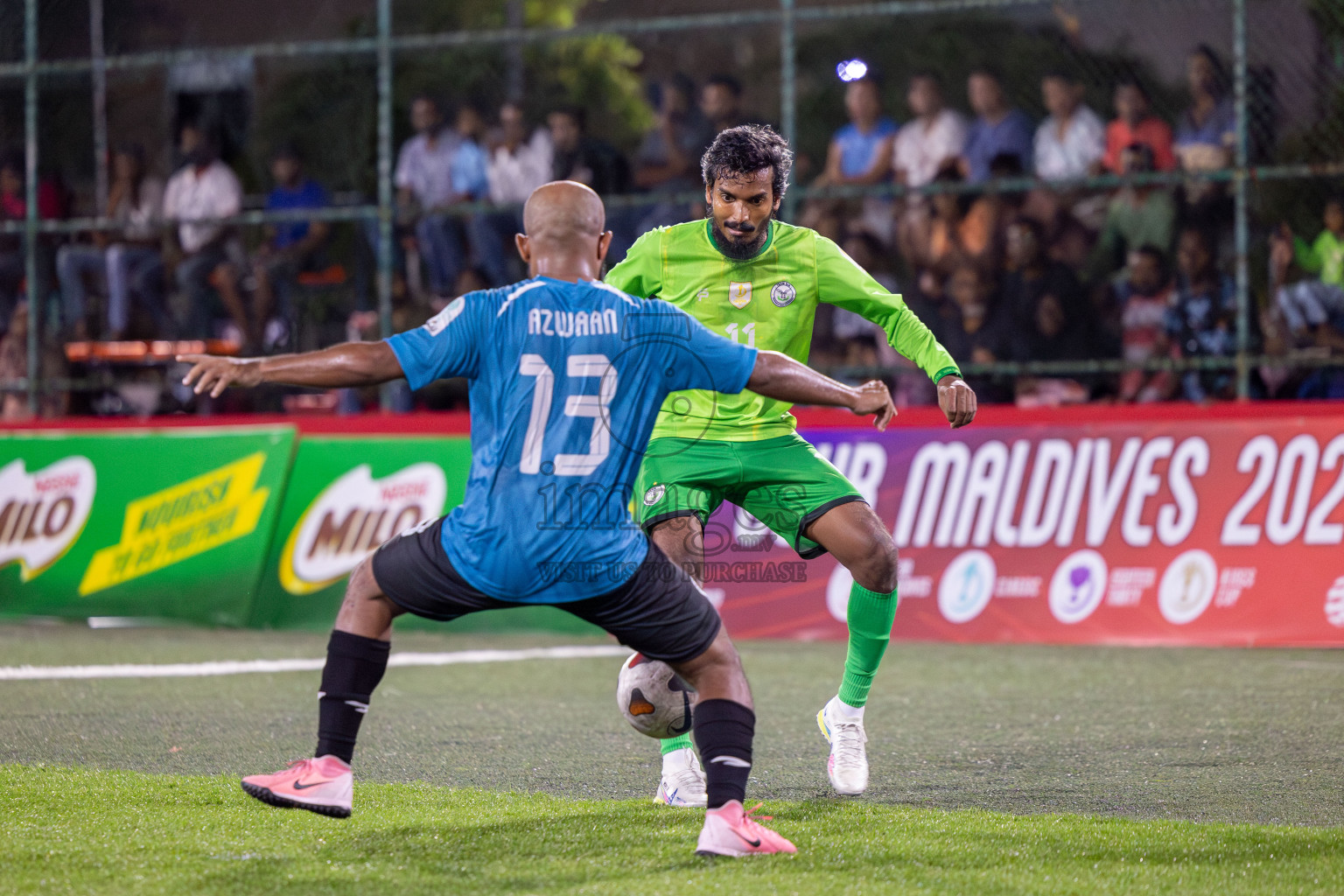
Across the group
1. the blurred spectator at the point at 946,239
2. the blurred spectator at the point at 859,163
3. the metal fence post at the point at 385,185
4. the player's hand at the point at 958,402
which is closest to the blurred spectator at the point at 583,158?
the metal fence post at the point at 385,185

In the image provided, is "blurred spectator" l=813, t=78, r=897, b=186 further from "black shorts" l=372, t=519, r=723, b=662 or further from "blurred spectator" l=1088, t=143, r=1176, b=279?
"black shorts" l=372, t=519, r=723, b=662

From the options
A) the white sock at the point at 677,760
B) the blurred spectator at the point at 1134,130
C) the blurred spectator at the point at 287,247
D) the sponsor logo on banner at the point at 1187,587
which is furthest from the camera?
the blurred spectator at the point at 287,247

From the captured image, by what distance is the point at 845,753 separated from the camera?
5.32 meters

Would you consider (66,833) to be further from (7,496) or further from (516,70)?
(516,70)

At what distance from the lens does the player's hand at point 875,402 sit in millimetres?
4215

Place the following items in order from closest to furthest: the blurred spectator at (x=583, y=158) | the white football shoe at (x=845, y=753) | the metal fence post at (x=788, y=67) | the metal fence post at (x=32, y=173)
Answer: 1. the white football shoe at (x=845, y=753)
2. the metal fence post at (x=788, y=67)
3. the blurred spectator at (x=583, y=158)
4. the metal fence post at (x=32, y=173)

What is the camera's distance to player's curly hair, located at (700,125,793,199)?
548cm

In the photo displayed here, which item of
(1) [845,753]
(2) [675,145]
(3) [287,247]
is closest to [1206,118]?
(2) [675,145]

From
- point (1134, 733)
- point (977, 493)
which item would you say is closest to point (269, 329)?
point (977, 493)

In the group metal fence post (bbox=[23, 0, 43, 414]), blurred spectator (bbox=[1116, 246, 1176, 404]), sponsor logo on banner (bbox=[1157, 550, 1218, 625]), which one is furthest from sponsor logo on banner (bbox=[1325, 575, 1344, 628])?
metal fence post (bbox=[23, 0, 43, 414])

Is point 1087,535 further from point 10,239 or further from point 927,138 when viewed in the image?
point 10,239

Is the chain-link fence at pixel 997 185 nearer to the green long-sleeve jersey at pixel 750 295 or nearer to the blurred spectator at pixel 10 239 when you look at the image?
the blurred spectator at pixel 10 239

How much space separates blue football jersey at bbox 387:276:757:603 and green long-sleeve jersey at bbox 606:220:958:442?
4.88 feet

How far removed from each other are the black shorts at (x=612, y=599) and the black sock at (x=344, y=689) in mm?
158
